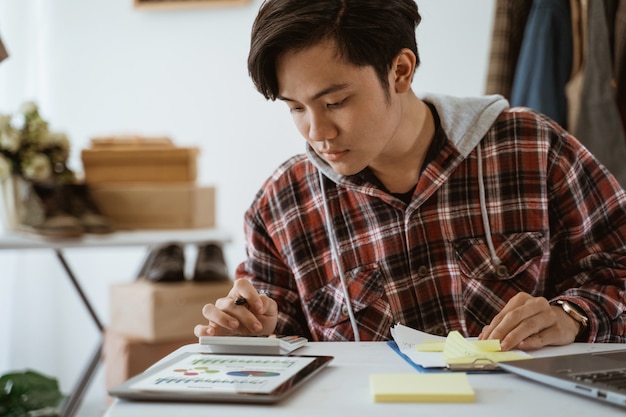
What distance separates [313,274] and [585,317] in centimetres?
47

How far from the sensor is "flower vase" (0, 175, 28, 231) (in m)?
2.41

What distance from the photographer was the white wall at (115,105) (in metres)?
3.02

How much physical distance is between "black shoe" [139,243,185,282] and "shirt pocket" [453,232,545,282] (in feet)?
3.97

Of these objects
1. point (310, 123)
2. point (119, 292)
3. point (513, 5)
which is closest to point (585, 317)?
point (310, 123)

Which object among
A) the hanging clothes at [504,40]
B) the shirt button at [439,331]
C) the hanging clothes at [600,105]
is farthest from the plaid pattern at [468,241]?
the hanging clothes at [504,40]

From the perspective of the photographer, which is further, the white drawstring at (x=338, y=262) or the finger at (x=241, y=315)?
the white drawstring at (x=338, y=262)

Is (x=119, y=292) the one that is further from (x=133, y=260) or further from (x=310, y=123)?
(x=310, y=123)

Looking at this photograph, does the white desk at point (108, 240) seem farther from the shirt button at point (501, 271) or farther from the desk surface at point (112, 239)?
the shirt button at point (501, 271)

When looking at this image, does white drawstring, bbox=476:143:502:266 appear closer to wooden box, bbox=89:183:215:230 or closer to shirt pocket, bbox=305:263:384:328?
shirt pocket, bbox=305:263:384:328

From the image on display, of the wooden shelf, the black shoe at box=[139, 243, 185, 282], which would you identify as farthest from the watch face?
the wooden shelf

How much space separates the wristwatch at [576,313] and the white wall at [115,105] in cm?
184

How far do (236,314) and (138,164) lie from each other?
4.80 ft

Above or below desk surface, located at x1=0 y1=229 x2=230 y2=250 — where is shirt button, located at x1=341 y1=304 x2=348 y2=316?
above

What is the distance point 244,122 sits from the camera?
9.89 ft
